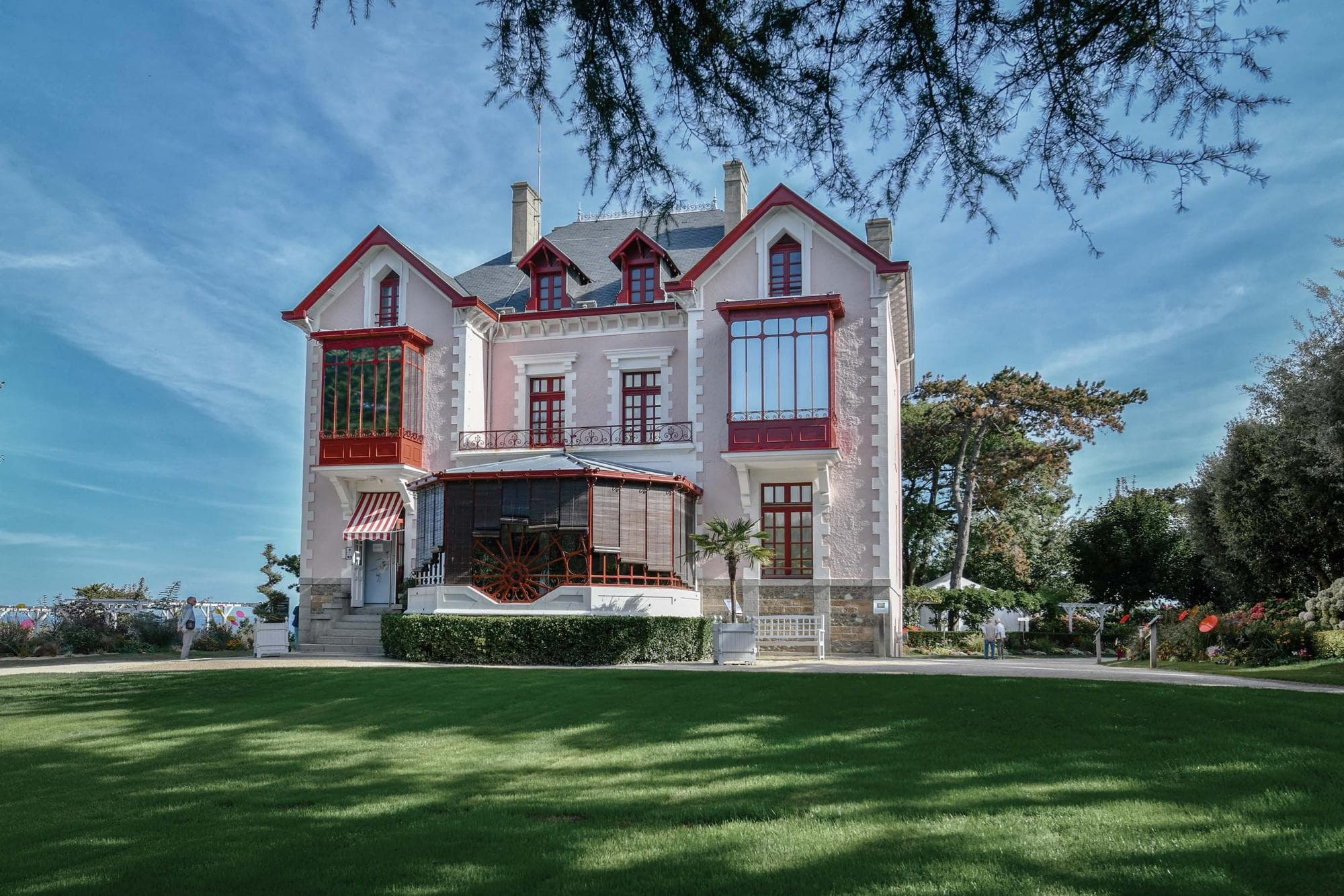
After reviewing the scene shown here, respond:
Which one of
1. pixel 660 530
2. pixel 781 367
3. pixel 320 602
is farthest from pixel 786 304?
pixel 320 602

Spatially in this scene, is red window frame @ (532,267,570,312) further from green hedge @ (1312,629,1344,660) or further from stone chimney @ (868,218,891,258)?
green hedge @ (1312,629,1344,660)

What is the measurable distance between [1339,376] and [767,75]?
51.6 ft

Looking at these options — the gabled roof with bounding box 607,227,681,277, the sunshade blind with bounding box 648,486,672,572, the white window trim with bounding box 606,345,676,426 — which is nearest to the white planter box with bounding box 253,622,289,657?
the sunshade blind with bounding box 648,486,672,572

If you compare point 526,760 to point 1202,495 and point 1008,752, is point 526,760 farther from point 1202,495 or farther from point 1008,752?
point 1202,495

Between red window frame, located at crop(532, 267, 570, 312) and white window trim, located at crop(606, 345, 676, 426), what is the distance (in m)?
2.29

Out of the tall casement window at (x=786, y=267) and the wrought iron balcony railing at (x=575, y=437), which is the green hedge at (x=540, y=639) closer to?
the wrought iron balcony railing at (x=575, y=437)

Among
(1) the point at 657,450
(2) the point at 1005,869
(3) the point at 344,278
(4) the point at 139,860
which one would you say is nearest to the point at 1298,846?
(2) the point at 1005,869

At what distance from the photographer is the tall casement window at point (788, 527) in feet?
82.7

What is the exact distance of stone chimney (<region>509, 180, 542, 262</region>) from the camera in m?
31.5

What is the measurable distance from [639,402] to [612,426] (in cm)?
111

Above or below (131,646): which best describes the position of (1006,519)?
above

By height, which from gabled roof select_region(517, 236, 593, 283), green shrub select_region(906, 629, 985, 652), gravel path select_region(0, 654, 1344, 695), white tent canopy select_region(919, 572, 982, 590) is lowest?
Result: green shrub select_region(906, 629, 985, 652)

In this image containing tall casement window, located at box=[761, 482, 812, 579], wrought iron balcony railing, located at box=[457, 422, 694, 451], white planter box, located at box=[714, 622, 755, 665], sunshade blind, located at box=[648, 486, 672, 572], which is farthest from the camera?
wrought iron balcony railing, located at box=[457, 422, 694, 451]

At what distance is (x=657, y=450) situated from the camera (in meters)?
26.1
